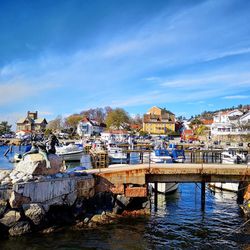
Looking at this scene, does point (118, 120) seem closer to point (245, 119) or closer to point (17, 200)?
point (245, 119)

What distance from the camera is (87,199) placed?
69.7 feet

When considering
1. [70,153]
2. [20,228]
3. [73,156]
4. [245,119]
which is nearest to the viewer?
[20,228]

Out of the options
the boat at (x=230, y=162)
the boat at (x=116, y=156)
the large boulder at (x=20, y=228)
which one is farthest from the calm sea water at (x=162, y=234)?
the boat at (x=116, y=156)

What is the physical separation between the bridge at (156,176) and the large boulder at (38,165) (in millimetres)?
2872

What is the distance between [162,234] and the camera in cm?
1889

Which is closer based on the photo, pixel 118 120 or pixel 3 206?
pixel 3 206

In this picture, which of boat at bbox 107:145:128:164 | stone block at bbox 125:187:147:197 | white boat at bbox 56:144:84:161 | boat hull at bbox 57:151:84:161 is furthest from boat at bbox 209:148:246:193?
white boat at bbox 56:144:84:161

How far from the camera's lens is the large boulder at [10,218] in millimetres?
17109

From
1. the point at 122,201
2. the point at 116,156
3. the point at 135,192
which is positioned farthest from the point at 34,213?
the point at 116,156

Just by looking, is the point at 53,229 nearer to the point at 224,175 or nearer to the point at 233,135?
the point at 224,175

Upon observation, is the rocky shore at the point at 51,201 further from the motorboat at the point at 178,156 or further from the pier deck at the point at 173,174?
the motorboat at the point at 178,156

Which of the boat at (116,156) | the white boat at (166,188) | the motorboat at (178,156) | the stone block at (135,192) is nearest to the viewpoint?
the stone block at (135,192)

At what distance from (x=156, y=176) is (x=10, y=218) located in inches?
416

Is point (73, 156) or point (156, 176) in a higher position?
point (73, 156)
